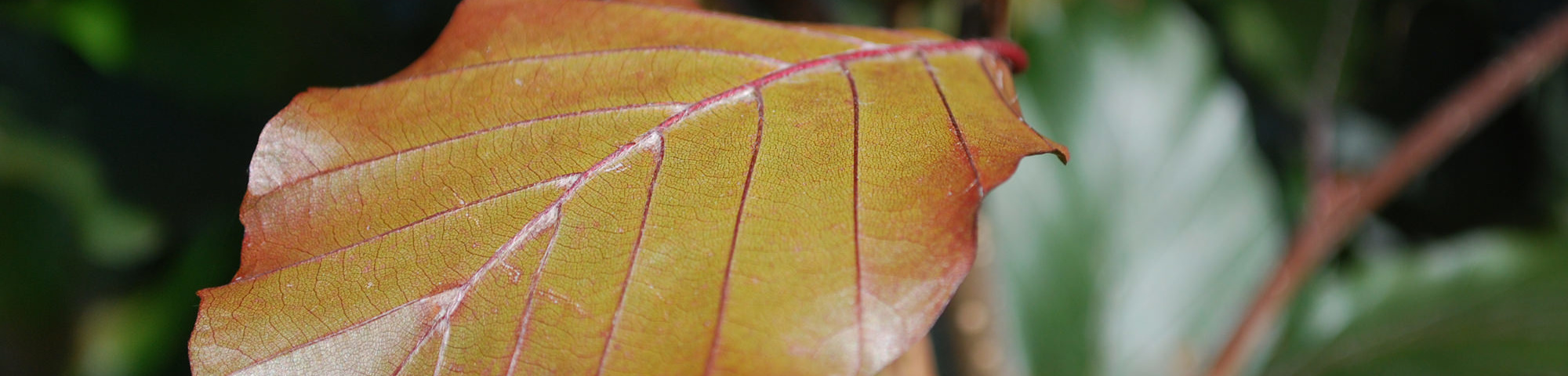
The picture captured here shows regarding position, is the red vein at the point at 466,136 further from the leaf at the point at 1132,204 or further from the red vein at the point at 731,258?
the leaf at the point at 1132,204

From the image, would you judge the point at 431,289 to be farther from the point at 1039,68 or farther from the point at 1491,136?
the point at 1491,136

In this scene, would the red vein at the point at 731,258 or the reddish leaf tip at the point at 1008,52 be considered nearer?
the red vein at the point at 731,258

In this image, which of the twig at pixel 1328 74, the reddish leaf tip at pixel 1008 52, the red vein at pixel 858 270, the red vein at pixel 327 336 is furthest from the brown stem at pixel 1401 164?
the red vein at pixel 327 336

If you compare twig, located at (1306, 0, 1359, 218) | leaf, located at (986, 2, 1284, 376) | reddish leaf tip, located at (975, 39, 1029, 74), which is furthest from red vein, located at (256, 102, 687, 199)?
twig, located at (1306, 0, 1359, 218)

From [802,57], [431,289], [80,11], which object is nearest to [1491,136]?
[802,57]

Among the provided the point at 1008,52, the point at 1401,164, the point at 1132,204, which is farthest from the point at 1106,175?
the point at 1008,52

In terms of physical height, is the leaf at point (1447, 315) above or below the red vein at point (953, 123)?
below

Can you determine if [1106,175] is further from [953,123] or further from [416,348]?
[416,348]
